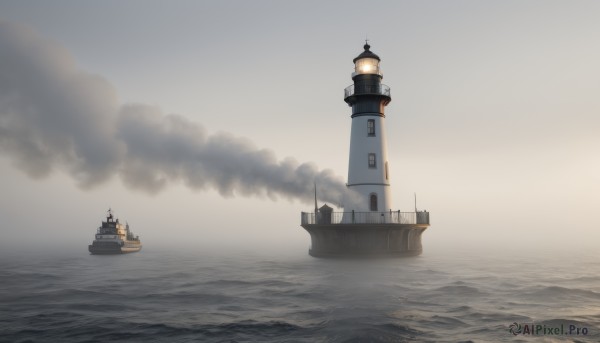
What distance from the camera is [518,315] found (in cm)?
2034

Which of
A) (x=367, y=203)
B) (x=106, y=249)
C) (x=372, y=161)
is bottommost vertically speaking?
(x=106, y=249)

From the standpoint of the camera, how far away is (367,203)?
43.4 metres

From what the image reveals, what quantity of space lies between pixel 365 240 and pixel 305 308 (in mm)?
19313

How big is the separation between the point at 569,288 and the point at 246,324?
23147 millimetres

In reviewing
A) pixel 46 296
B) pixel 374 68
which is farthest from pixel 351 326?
pixel 374 68

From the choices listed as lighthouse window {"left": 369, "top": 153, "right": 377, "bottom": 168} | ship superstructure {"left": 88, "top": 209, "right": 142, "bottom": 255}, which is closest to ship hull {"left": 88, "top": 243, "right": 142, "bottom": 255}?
ship superstructure {"left": 88, "top": 209, "right": 142, "bottom": 255}

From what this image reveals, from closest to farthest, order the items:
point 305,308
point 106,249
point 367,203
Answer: point 305,308 < point 367,203 < point 106,249

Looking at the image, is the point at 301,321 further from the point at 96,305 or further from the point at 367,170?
the point at 367,170

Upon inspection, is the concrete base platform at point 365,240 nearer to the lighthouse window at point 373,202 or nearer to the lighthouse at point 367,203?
the lighthouse at point 367,203

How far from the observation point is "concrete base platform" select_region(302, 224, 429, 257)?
40.7 m

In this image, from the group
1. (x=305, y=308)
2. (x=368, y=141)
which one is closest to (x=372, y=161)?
(x=368, y=141)

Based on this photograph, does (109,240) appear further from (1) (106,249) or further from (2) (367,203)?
(2) (367,203)

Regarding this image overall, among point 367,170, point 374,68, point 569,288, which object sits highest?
point 374,68

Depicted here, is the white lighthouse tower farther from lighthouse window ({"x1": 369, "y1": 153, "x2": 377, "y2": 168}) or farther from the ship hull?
the ship hull
